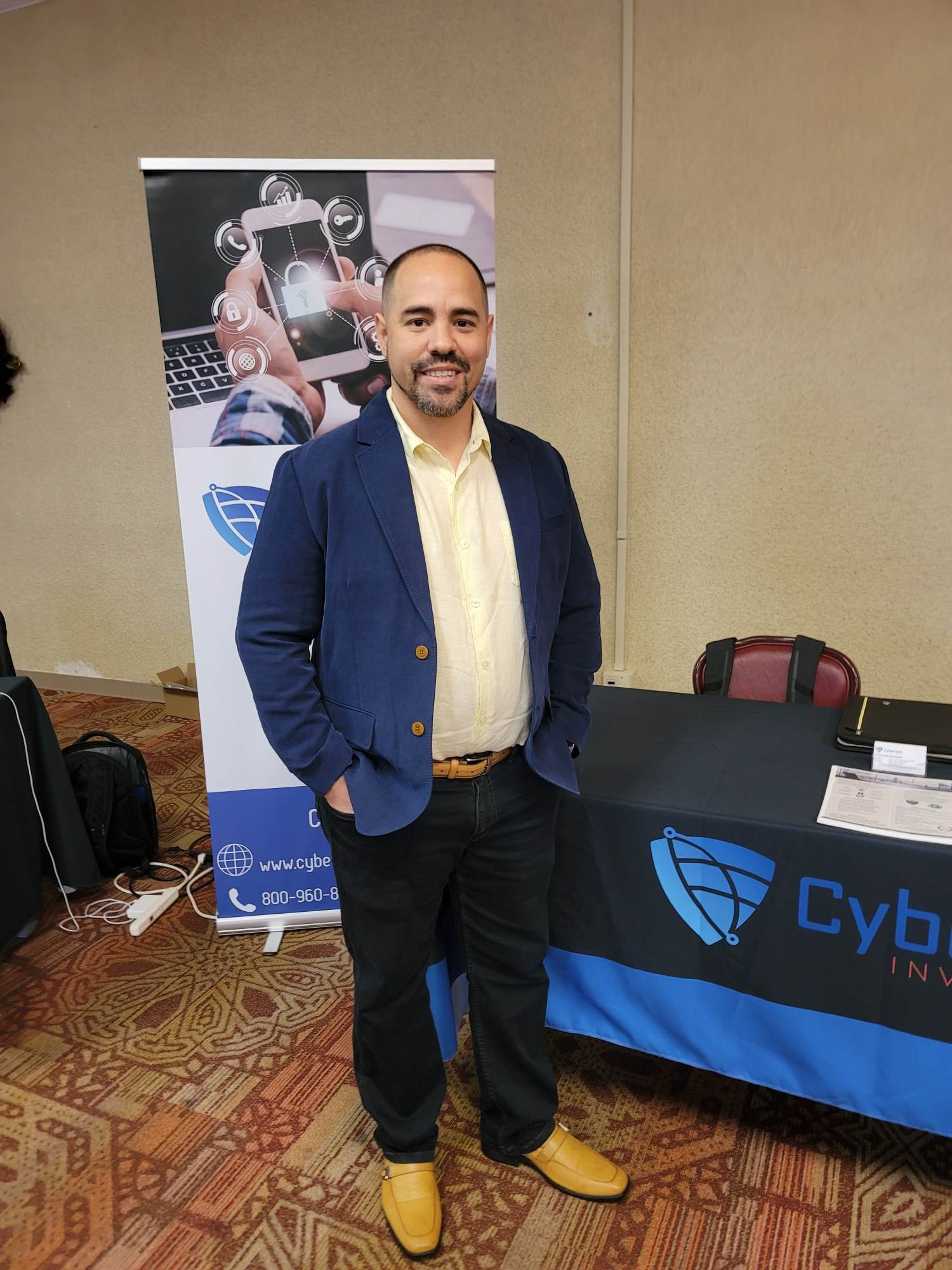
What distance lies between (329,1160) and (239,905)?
886mm

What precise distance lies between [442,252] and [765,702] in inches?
50.5

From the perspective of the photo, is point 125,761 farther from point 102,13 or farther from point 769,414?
point 102,13

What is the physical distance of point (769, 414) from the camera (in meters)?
3.21

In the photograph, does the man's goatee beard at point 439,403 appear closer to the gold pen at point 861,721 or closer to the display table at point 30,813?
the gold pen at point 861,721

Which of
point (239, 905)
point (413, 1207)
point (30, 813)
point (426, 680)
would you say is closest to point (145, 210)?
point (30, 813)

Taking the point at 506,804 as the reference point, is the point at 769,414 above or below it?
above

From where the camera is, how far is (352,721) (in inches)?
51.5

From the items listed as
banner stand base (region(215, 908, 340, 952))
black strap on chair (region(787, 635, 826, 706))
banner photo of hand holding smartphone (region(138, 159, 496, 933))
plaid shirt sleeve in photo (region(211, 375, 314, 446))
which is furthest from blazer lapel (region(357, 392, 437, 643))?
banner stand base (region(215, 908, 340, 952))

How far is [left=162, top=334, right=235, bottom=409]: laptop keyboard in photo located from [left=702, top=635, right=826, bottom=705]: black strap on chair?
4.75 ft

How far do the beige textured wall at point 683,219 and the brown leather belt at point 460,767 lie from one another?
2356 mm

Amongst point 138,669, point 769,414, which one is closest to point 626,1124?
point 769,414

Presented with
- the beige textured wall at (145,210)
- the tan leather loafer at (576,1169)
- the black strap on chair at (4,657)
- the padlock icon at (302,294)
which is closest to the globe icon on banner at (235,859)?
the black strap on chair at (4,657)

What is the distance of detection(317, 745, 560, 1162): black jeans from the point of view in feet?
4.43

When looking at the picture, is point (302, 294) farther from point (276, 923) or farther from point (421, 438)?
point (276, 923)
